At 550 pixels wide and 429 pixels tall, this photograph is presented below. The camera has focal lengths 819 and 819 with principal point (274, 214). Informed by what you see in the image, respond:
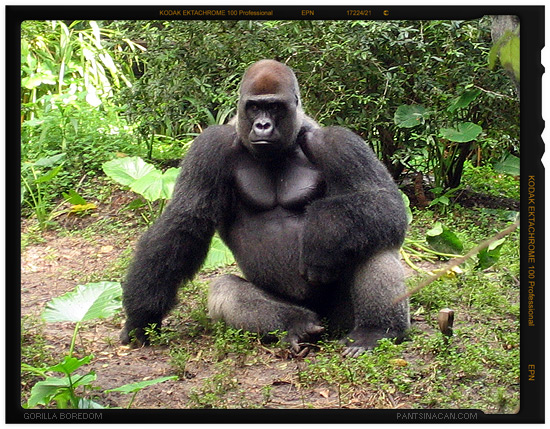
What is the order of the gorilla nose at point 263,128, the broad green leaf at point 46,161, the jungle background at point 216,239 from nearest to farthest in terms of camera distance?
the jungle background at point 216,239 → the gorilla nose at point 263,128 → the broad green leaf at point 46,161

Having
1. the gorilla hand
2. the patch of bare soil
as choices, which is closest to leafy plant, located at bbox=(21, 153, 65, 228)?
the patch of bare soil

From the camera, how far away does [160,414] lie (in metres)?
2.05

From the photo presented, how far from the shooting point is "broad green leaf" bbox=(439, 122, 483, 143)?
165 inches

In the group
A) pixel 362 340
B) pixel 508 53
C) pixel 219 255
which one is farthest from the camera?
pixel 219 255

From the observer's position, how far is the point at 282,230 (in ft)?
10.4

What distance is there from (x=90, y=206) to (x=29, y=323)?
166 centimetres

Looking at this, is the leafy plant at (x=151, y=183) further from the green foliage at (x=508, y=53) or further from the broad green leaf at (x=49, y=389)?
the green foliage at (x=508, y=53)

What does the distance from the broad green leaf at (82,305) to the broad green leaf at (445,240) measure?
1.81 m

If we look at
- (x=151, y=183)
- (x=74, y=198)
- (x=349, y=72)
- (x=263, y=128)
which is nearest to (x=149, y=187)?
(x=151, y=183)

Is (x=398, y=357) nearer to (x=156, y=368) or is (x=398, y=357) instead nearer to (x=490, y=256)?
(x=156, y=368)

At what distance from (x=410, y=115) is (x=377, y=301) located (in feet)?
4.69

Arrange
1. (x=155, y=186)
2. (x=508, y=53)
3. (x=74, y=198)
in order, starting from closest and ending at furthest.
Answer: (x=508, y=53) < (x=155, y=186) < (x=74, y=198)

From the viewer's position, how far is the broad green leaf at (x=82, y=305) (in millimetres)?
2580

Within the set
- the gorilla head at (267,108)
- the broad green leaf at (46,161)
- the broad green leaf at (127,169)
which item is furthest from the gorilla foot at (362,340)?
the broad green leaf at (46,161)
